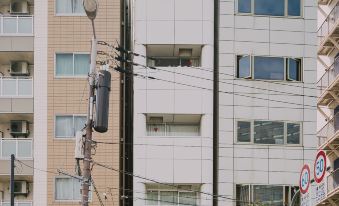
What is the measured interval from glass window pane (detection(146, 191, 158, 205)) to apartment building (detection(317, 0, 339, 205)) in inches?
279

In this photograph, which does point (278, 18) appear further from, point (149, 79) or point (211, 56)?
point (149, 79)

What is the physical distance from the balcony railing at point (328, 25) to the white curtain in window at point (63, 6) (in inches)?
441

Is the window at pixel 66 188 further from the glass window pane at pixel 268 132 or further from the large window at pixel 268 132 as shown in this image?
the glass window pane at pixel 268 132

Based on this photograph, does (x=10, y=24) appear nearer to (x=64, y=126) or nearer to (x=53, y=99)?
(x=53, y=99)

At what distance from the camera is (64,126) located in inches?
1762

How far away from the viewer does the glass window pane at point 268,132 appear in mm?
44156

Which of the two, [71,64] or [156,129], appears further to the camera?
[156,129]

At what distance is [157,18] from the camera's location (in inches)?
1756

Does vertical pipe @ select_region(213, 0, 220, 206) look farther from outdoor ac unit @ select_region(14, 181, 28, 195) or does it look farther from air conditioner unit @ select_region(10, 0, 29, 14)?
air conditioner unit @ select_region(10, 0, 29, 14)

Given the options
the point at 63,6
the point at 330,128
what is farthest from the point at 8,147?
the point at 330,128

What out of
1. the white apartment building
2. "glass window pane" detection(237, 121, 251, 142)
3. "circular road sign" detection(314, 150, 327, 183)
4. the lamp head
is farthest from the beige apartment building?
the lamp head

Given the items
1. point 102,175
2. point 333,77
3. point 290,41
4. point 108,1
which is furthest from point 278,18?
point 102,175

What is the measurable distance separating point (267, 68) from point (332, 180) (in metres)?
5.85

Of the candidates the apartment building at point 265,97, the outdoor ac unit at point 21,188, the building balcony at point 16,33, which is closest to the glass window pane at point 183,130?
the apartment building at point 265,97
